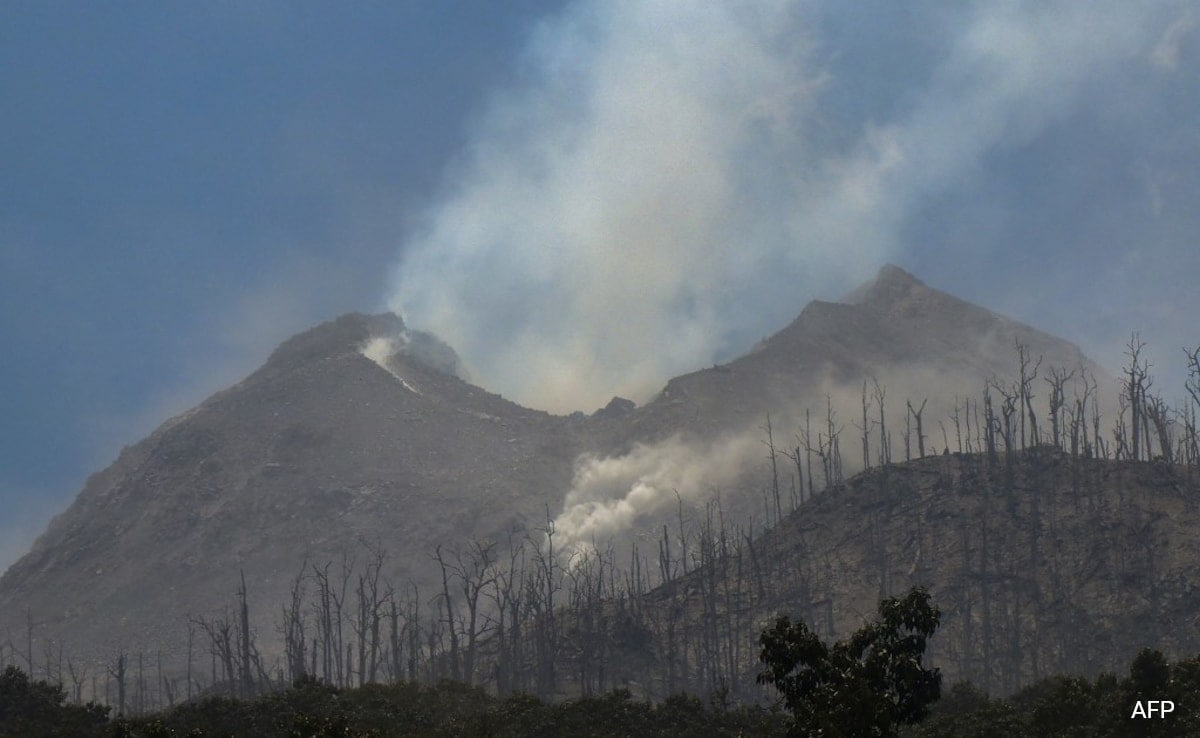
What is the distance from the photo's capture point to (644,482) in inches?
6993

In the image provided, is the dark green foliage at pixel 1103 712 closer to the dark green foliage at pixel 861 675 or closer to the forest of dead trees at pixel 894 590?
the dark green foliage at pixel 861 675

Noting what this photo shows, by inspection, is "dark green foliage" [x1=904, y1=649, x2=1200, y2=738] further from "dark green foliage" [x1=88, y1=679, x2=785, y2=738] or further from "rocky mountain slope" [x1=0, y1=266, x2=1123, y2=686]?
"rocky mountain slope" [x1=0, y1=266, x2=1123, y2=686]

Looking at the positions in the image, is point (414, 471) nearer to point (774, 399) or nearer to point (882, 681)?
point (774, 399)

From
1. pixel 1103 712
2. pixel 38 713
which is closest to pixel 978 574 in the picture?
pixel 1103 712

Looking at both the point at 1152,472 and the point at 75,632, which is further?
the point at 75,632

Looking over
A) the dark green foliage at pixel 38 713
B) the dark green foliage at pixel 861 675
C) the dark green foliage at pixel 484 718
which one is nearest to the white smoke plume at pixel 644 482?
the dark green foliage at pixel 484 718

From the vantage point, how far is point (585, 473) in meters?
192

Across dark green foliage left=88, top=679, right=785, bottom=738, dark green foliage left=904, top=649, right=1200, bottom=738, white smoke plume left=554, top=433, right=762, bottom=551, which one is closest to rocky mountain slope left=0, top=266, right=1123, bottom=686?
white smoke plume left=554, top=433, right=762, bottom=551

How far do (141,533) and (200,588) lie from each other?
23.3m

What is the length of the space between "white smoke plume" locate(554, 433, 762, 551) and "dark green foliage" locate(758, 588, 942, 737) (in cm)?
13134

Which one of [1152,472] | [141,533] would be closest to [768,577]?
[1152,472]

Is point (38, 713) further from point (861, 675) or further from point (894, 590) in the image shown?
point (894, 590)

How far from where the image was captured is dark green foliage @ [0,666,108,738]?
144ft

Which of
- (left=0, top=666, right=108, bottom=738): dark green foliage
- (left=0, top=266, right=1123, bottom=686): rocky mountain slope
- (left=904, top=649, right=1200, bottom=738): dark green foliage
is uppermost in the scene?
(left=0, top=266, right=1123, bottom=686): rocky mountain slope
